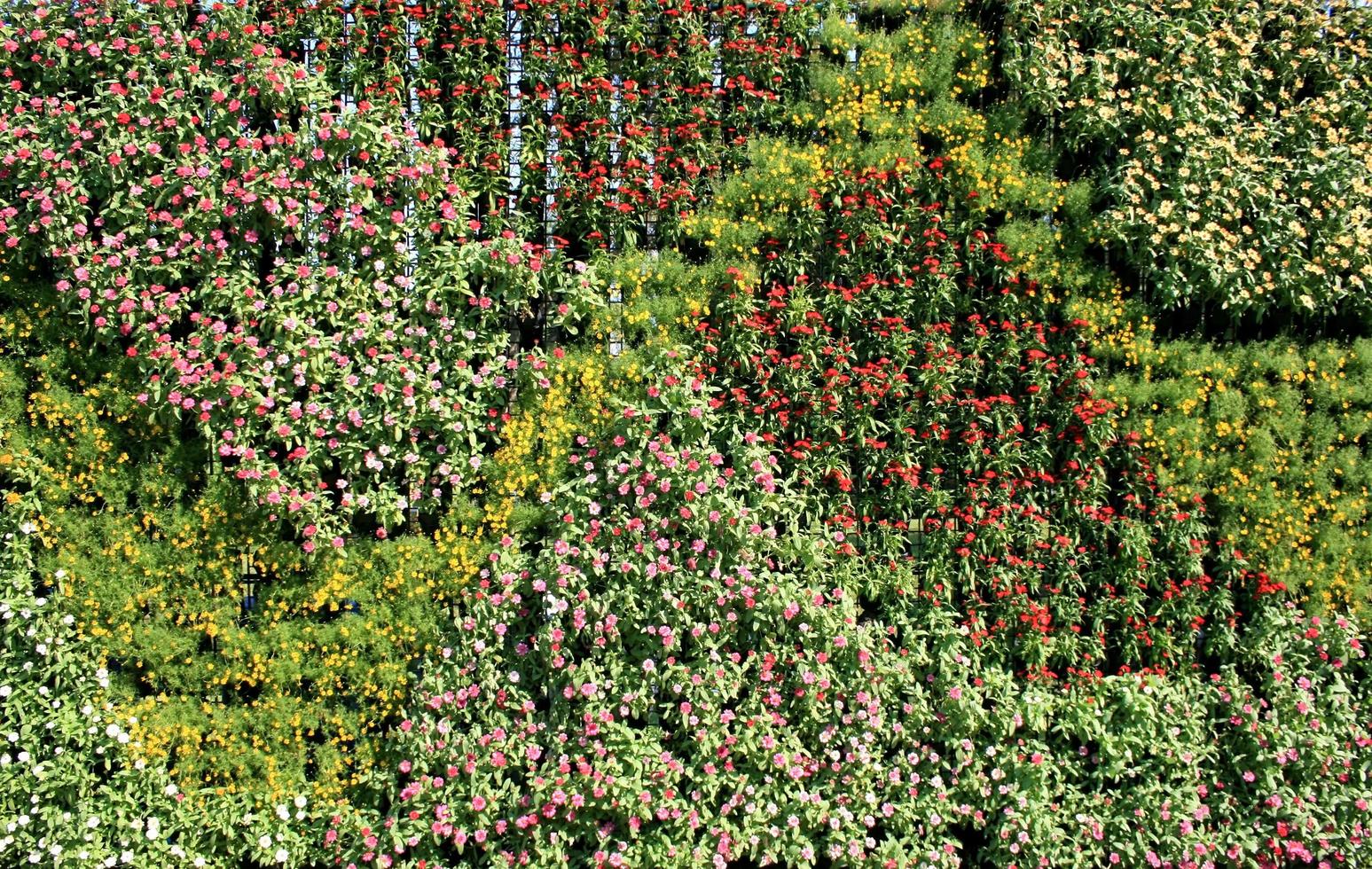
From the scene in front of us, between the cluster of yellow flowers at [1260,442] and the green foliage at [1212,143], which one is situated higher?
the green foliage at [1212,143]

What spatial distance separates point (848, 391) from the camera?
4.31 meters

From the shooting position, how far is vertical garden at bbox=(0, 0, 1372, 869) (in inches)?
154

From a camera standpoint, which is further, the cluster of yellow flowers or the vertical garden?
the cluster of yellow flowers

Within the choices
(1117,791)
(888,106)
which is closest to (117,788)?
(1117,791)

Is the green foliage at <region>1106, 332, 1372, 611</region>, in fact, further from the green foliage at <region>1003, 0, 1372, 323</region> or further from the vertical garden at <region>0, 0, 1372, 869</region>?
the green foliage at <region>1003, 0, 1372, 323</region>

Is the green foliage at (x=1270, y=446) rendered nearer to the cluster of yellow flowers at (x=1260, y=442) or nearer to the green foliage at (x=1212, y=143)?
the cluster of yellow flowers at (x=1260, y=442)

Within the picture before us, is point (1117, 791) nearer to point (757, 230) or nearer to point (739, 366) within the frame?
point (739, 366)

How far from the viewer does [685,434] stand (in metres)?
4.18

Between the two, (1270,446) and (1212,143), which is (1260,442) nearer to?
(1270,446)

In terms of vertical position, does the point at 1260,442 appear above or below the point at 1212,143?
below

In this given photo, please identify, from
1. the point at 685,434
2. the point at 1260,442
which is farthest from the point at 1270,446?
the point at 685,434

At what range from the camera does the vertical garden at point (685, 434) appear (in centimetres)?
391

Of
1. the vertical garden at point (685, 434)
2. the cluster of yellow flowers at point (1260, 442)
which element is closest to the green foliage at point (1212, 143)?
the vertical garden at point (685, 434)

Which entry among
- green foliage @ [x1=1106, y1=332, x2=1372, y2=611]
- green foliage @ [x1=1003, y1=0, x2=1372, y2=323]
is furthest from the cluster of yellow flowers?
green foliage @ [x1=1003, y1=0, x2=1372, y2=323]
